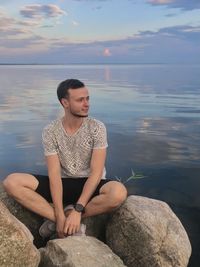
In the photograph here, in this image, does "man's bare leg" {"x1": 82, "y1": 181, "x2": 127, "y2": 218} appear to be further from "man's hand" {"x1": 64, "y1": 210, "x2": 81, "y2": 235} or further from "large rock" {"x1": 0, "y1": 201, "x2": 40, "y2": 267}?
"large rock" {"x1": 0, "y1": 201, "x2": 40, "y2": 267}

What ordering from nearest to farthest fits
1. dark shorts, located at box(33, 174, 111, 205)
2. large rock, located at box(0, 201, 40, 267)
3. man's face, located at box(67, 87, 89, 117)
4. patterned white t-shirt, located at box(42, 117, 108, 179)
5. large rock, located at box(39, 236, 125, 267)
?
large rock, located at box(0, 201, 40, 267)
large rock, located at box(39, 236, 125, 267)
man's face, located at box(67, 87, 89, 117)
patterned white t-shirt, located at box(42, 117, 108, 179)
dark shorts, located at box(33, 174, 111, 205)

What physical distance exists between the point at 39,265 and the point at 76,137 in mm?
2182

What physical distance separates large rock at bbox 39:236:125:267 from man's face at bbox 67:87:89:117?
2078 mm

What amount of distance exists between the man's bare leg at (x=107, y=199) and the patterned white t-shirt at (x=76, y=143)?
1.85 feet

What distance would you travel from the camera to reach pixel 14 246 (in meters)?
5.84

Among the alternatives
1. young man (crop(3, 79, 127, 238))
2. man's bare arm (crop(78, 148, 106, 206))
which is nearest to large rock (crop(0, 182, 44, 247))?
young man (crop(3, 79, 127, 238))

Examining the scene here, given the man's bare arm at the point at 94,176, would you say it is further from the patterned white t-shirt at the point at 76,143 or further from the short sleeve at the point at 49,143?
the short sleeve at the point at 49,143

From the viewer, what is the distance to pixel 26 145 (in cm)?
1809

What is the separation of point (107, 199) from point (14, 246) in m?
1.93

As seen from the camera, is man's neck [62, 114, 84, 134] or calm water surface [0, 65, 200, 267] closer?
man's neck [62, 114, 84, 134]

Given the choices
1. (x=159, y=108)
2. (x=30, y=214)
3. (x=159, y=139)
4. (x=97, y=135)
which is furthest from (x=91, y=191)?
(x=159, y=108)

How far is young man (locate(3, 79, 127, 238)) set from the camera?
24.0 feet

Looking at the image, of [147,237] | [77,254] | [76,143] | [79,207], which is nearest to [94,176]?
[79,207]

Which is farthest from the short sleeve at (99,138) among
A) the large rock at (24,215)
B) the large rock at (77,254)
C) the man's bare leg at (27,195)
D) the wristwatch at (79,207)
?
the large rock at (24,215)
